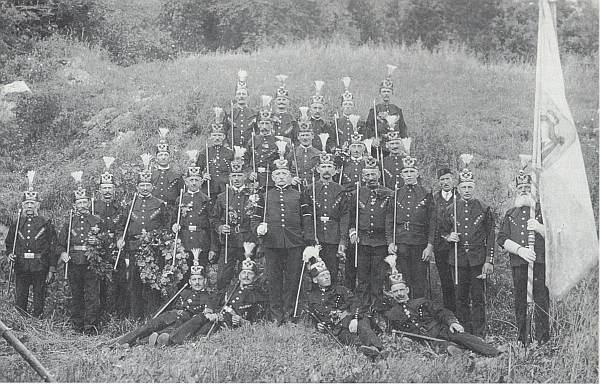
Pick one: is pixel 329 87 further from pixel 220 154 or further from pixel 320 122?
pixel 220 154

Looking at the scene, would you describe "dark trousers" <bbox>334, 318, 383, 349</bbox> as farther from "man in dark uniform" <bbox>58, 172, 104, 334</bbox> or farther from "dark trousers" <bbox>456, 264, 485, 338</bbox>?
"man in dark uniform" <bbox>58, 172, 104, 334</bbox>

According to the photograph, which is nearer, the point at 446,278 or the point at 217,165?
the point at 446,278

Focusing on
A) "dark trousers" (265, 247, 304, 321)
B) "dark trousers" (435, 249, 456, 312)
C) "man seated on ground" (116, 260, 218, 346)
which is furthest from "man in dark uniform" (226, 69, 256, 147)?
"dark trousers" (435, 249, 456, 312)

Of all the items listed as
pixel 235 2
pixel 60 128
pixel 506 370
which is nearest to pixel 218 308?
pixel 506 370

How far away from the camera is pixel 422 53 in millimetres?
9734

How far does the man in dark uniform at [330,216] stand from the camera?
25.2 feet

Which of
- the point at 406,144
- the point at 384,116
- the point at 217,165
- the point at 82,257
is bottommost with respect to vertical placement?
the point at 82,257

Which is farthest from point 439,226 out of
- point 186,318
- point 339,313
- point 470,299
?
point 186,318

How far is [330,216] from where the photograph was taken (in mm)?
7746

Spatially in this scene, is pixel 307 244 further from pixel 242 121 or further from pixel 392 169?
pixel 242 121

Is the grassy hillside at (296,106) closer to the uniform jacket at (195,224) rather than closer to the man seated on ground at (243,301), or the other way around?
the man seated on ground at (243,301)

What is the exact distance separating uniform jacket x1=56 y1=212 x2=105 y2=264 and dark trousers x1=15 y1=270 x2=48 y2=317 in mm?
367

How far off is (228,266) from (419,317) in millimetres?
2242

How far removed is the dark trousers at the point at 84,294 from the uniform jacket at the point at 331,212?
2.57 meters
